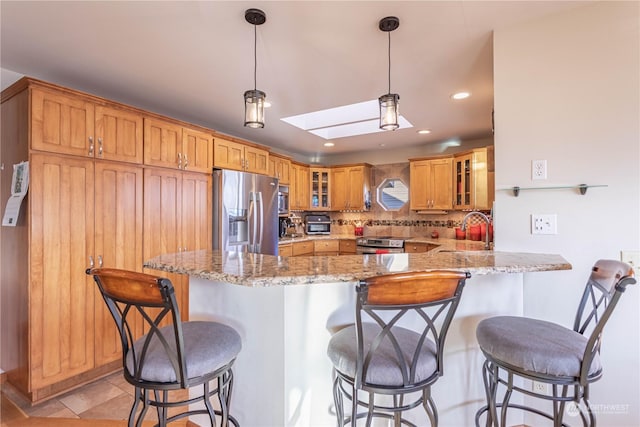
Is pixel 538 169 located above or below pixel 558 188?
above

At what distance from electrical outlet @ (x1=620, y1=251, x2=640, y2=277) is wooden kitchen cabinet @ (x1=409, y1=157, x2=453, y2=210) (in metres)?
2.98

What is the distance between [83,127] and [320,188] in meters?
3.72

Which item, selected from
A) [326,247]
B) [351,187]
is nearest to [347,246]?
[326,247]

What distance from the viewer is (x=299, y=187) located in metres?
5.25

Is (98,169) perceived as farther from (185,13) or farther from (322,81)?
(322,81)

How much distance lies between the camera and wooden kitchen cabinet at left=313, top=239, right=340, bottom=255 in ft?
17.2

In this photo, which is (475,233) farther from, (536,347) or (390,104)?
(536,347)

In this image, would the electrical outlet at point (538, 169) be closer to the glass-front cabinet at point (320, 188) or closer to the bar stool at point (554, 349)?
the bar stool at point (554, 349)

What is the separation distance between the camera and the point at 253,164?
405 cm

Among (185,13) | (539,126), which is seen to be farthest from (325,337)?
(185,13)

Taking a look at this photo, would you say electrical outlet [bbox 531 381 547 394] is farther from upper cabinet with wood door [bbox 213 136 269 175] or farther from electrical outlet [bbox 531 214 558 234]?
upper cabinet with wood door [bbox 213 136 269 175]

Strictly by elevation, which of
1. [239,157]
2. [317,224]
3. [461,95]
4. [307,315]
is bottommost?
[307,315]

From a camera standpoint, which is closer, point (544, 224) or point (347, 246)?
point (544, 224)

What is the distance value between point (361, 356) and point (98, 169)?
2464mm
